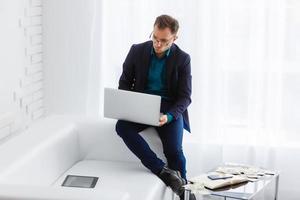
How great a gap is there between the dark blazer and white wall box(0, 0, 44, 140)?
65 centimetres

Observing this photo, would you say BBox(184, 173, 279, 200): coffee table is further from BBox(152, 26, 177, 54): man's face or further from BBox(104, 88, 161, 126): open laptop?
BBox(152, 26, 177, 54): man's face

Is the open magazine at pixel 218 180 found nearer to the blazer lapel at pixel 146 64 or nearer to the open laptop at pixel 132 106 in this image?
the open laptop at pixel 132 106

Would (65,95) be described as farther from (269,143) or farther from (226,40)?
(269,143)

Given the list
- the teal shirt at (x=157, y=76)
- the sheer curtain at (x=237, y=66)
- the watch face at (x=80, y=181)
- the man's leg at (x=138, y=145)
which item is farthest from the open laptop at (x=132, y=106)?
the sheer curtain at (x=237, y=66)

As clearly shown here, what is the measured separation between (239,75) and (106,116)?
1106 millimetres

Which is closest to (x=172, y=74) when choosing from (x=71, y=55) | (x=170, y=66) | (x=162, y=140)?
(x=170, y=66)

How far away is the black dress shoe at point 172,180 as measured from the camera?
3.01m

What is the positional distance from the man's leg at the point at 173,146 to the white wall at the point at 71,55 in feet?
2.81

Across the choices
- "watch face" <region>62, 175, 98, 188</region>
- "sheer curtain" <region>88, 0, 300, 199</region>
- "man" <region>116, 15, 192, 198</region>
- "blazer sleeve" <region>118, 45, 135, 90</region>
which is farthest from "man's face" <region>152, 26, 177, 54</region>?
"watch face" <region>62, 175, 98, 188</region>

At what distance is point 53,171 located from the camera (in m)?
2.96

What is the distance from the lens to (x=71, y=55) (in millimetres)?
3965

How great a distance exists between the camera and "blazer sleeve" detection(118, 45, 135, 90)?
11.3 feet

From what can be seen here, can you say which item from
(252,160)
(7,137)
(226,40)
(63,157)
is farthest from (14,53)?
(252,160)

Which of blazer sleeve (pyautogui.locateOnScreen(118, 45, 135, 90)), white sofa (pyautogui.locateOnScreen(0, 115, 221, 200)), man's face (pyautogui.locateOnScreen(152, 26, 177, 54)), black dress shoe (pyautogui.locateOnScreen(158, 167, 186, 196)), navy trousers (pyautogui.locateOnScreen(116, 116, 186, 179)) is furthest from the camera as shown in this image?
blazer sleeve (pyautogui.locateOnScreen(118, 45, 135, 90))
